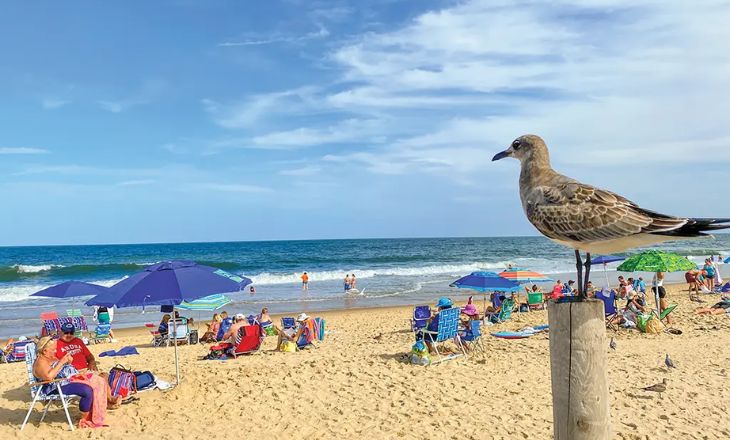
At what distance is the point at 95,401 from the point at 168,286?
1543 millimetres

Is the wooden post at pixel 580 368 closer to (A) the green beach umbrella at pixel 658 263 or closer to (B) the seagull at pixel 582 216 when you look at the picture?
(B) the seagull at pixel 582 216

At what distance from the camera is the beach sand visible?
6.17 metres

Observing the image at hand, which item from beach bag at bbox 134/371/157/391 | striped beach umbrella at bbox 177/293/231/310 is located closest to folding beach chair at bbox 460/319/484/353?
beach bag at bbox 134/371/157/391

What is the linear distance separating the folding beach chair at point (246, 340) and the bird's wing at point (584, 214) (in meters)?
8.29

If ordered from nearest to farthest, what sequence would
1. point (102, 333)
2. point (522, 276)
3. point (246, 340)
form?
point (246, 340)
point (102, 333)
point (522, 276)

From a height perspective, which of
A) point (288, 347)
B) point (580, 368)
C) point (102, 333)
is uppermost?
point (580, 368)

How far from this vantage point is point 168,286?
7145 millimetres

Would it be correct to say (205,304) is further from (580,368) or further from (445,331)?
(580,368)

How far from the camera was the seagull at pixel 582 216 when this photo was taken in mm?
3006

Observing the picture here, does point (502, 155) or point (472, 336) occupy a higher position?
point (502, 155)

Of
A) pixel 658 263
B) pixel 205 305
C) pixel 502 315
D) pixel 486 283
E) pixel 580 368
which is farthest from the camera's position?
pixel 502 315

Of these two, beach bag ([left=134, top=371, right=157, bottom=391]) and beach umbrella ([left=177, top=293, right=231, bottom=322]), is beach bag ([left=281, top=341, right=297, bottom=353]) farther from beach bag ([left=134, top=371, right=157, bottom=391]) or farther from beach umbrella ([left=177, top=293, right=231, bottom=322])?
beach bag ([left=134, top=371, right=157, bottom=391])

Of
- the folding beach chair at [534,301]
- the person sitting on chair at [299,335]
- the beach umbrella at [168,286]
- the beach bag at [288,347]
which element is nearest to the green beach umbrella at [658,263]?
the folding beach chair at [534,301]

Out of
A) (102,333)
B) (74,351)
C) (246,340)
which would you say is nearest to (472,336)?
(246,340)
